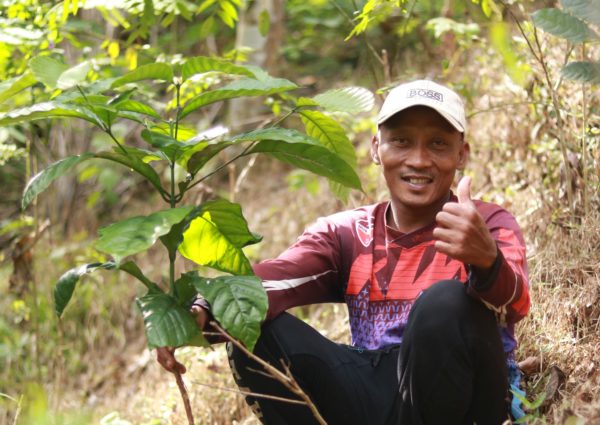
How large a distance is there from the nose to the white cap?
0.43 ft

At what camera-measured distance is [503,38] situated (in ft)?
12.2

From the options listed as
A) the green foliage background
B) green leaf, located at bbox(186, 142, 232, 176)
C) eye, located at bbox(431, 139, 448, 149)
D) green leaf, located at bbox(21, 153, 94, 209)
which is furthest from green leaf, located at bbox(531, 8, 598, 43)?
green leaf, located at bbox(21, 153, 94, 209)

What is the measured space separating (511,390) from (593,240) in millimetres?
1281

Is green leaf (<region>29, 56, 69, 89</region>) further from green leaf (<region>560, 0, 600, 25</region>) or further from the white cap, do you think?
green leaf (<region>560, 0, 600, 25</region>)

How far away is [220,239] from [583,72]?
1281 millimetres

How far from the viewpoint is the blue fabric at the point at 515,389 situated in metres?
2.47

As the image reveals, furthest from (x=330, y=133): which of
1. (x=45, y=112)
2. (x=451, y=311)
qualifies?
(x=45, y=112)

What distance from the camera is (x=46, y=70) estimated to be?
2.48 meters

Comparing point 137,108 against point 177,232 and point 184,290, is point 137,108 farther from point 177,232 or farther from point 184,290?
point 184,290

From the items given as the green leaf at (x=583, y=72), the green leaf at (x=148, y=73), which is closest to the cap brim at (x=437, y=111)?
the green leaf at (x=583, y=72)

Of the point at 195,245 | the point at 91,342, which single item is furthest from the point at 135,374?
the point at 195,245

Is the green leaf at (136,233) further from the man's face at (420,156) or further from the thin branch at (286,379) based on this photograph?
the man's face at (420,156)

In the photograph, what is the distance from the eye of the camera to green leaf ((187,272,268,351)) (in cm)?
220

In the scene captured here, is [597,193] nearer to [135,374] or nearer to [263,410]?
[263,410]
